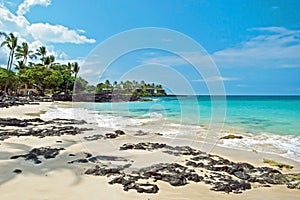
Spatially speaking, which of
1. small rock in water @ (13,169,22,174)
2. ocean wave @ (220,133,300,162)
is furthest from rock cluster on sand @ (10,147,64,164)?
ocean wave @ (220,133,300,162)

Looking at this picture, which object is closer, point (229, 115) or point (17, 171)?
point (17, 171)

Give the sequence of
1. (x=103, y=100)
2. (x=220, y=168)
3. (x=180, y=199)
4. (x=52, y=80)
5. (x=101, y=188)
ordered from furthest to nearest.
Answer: (x=103, y=100) < (x=52, y=80) < (x=220, y=168) < (x=101, y=188) < (x=180, y=199)

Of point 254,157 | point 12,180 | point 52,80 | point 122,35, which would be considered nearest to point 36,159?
point 12,180

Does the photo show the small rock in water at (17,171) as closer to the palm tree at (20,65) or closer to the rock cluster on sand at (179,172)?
the rock cluster on sand at (179,172)

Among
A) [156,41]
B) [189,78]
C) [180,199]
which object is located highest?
[156,41]

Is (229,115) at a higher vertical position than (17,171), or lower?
higher

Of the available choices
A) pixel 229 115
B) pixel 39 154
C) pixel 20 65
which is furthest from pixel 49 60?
pixel 39 154

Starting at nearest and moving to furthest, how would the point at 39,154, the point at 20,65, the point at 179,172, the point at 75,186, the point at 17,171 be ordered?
the point at 75,186 < the point at 17,171 < the point at 179,172 < the point at 39,154 < the point at 20,65

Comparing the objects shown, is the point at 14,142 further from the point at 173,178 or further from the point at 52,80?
the point at 52,80

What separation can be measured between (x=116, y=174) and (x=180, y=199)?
1942mm

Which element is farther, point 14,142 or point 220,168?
point 14,142

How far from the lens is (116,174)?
6.45 m

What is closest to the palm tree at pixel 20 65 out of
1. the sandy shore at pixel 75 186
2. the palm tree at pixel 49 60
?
the palm tree at pixel 49 60

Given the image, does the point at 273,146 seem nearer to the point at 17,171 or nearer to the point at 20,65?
the point at 17,171
